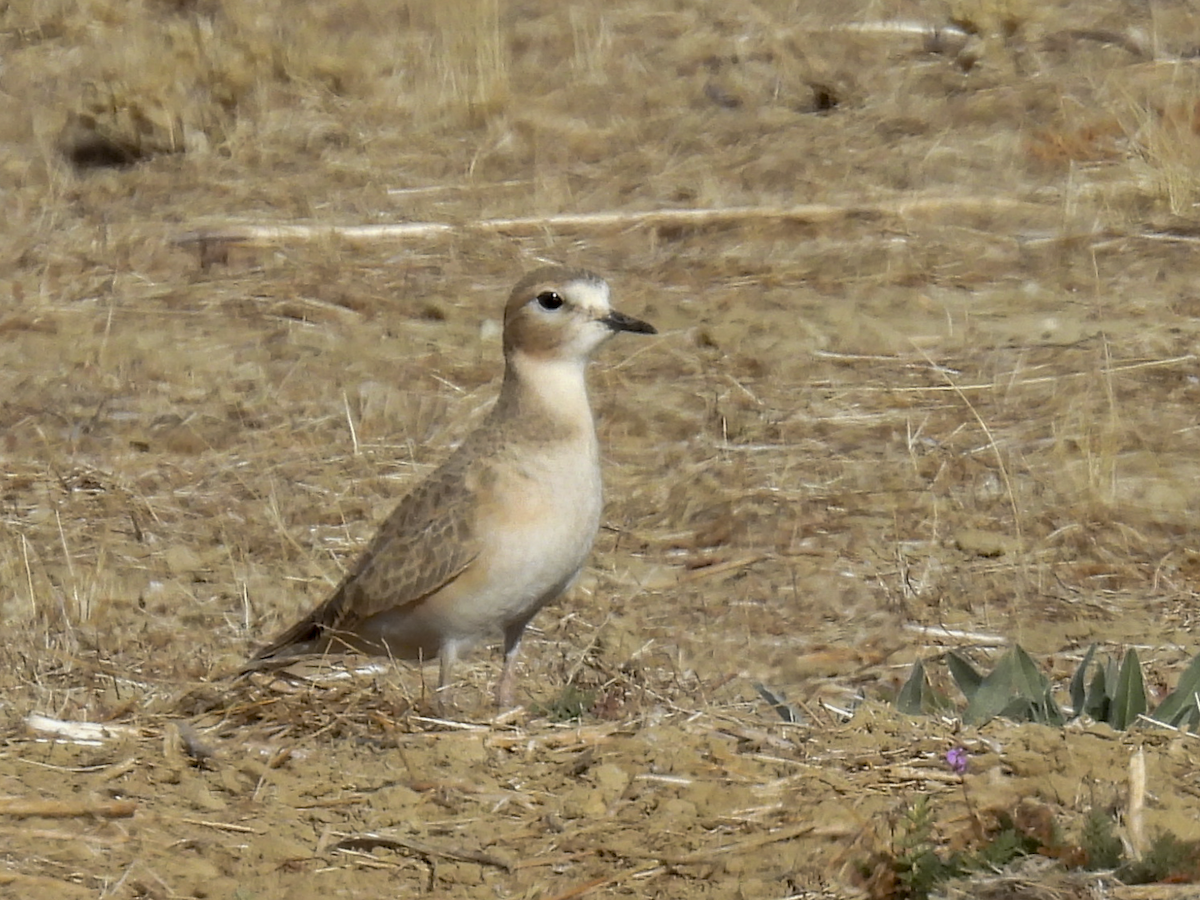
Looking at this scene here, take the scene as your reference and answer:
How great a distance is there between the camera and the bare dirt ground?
4.61 meters

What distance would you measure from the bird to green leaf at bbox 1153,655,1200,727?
164 centimetres

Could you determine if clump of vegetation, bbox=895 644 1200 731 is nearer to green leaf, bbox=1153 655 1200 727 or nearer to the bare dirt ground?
green leaf, bbox=1153 655 1200 727

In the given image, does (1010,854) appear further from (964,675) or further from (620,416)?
(620,416)

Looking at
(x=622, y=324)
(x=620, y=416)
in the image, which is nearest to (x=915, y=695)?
(x=622, y=324)

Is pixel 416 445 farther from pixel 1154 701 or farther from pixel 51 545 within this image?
pixel 1154 701

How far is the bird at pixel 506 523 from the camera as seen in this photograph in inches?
224

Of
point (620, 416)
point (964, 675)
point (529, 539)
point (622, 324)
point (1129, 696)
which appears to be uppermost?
point (622, 324)

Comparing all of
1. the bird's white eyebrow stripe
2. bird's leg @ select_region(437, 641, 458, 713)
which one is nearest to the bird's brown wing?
bird's leg @ select_region(437, 641, 458, 713)

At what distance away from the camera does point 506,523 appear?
5.69 metres

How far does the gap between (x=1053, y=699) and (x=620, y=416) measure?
394 centimetres

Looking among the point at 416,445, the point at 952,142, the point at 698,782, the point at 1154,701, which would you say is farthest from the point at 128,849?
the point at 952,142

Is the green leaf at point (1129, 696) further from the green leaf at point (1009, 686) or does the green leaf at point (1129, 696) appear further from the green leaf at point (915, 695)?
the green leaf at point (915, 695)

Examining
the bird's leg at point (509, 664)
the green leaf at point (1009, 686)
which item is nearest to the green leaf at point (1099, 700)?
the green leaf at point (1009, 686)

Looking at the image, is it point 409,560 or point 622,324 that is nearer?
point 409,560
